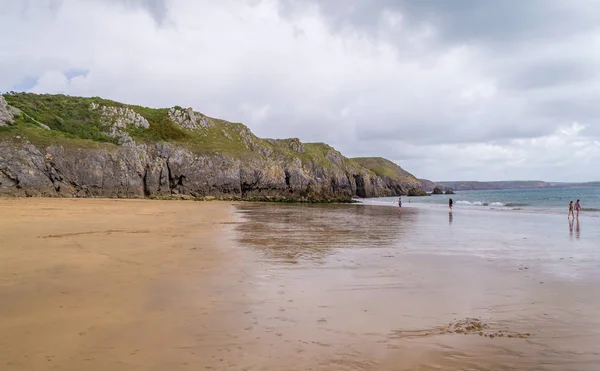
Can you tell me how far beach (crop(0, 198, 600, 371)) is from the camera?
178 inches

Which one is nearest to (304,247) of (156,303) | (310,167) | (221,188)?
(156,303)

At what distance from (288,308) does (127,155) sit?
162 ft

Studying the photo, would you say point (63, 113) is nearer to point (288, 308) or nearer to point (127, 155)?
point (127, 155)

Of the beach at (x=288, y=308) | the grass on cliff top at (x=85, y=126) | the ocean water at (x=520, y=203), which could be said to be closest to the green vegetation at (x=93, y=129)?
the grass on cliff top at (x=85, y=126)

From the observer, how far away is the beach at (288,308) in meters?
4.52

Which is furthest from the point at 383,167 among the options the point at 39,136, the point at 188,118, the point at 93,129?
the point at 39,136

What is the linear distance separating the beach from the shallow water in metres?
0.03

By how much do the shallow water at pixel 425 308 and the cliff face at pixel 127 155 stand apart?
3950 cm

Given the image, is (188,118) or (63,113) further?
(188,118)

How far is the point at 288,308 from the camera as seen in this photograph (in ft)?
21.3

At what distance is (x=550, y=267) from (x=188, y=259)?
10.5m

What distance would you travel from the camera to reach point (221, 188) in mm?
59750

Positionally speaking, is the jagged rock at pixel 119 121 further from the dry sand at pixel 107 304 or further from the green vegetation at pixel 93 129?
the dry sand at pixel 107 304

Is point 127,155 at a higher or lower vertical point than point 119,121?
lower
